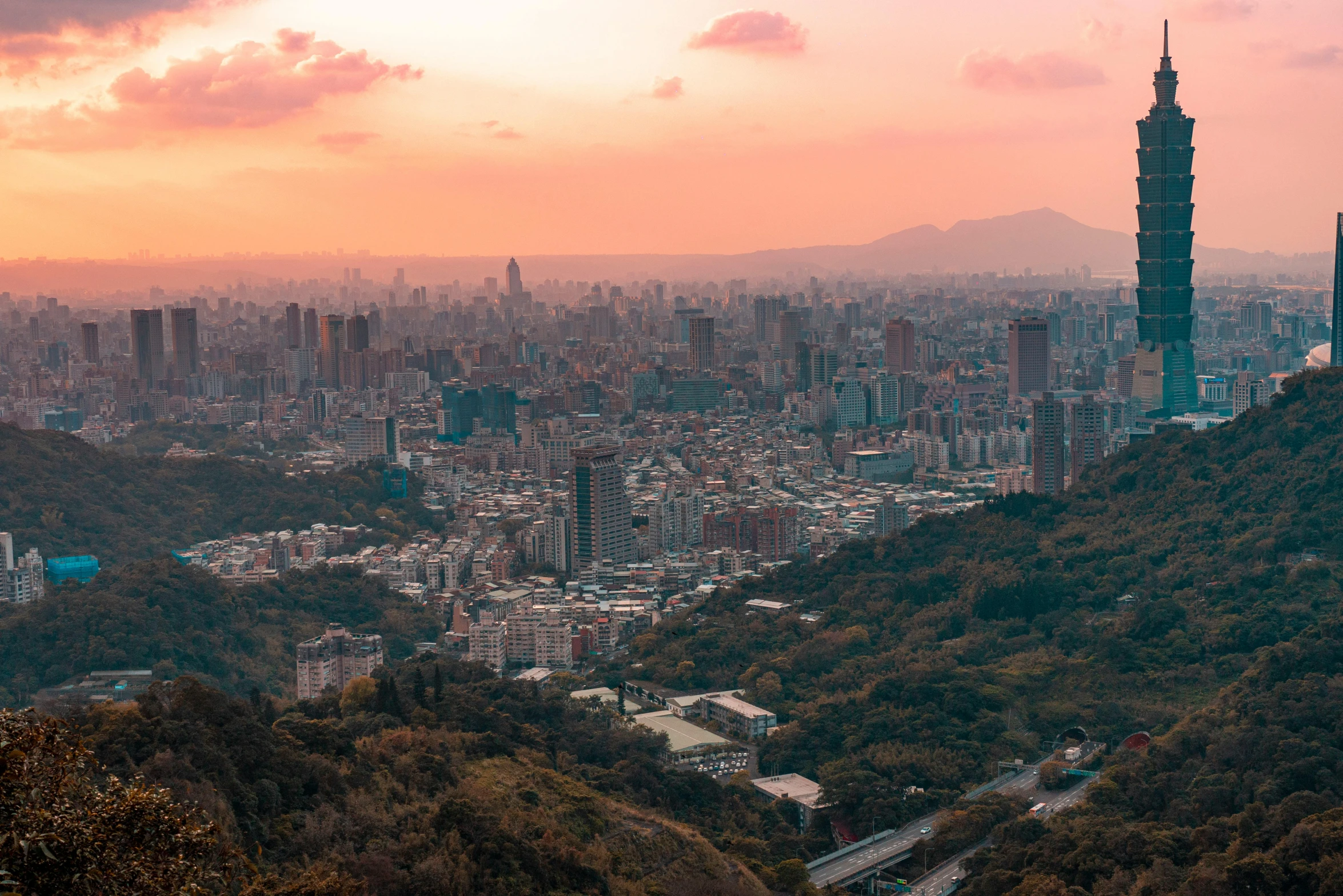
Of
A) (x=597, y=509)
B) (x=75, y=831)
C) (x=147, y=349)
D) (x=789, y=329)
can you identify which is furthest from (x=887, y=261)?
(x=75, y=831)

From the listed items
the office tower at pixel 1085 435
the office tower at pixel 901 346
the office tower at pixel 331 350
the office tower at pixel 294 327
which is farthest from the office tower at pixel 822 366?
the office tower at pixel 294 327

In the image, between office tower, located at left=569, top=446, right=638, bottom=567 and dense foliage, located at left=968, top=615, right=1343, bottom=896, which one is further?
office tower, located at left=569, top=446, right=638, bottom=567

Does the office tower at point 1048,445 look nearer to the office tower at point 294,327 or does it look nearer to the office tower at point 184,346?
the office tower at point 184,346

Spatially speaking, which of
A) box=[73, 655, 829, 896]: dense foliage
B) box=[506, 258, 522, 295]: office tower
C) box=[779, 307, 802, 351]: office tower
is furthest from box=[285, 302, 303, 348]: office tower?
box=[73, 655, 829, 896]: dense foliage

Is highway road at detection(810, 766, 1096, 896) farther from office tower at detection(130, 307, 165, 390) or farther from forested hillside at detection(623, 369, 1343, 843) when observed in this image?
office tower at detection(130, 307, 165, 390)

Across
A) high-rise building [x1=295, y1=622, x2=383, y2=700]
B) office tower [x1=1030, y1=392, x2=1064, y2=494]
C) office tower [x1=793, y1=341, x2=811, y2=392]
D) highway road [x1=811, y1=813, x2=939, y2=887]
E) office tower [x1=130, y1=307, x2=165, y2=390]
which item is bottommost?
highway road [x1=811, y1=813, x2=939, y2=887]

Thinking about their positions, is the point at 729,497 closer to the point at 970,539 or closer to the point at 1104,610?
the point at 970,539
